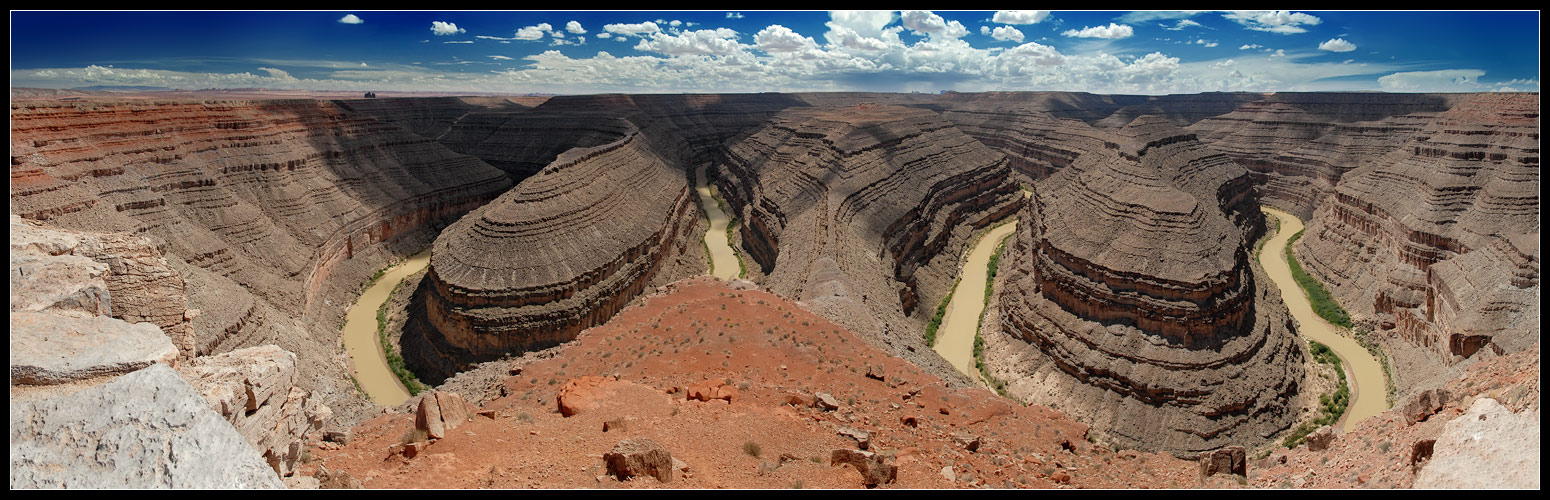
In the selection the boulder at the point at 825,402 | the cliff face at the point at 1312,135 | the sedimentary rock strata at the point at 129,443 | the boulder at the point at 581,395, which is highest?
the cliff face at the point at 1312,135

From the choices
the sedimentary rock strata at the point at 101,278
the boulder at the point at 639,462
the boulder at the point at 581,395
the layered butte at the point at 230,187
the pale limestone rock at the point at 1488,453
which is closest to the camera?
the pale limestone rock at the point at 1488,453

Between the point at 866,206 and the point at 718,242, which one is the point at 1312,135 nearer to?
the point at 866,206

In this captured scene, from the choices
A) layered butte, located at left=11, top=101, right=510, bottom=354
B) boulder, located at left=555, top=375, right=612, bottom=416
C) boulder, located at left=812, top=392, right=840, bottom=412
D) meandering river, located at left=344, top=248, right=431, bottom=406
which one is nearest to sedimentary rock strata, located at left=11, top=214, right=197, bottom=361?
boulder, located at left=555, top=375, right=612, bottom=416

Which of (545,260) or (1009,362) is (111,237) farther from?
(1009,362)

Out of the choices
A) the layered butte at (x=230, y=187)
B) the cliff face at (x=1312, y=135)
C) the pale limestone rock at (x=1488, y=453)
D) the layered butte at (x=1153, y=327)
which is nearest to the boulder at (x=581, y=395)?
the pale limestone rock at (x=1488, y=453)

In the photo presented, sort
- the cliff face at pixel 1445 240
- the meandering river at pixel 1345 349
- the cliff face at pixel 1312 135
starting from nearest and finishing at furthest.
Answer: the meandering river at pixel 1345 349
the cliff face at pixel 1445 240
the cliff face at pixel 1312 135

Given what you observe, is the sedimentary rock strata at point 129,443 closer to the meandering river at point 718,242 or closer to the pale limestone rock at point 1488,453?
the pale limestone rock at point 1488,453

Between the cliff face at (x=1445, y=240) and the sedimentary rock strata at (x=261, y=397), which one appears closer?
the sedimentary rock strata at (x=261, y=397)
